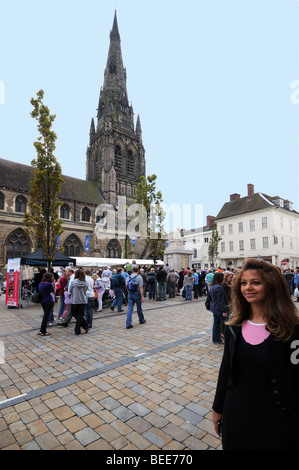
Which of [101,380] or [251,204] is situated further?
[251,204]

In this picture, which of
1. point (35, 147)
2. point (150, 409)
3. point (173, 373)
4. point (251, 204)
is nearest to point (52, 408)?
point (150, 409)

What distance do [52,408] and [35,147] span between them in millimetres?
9678

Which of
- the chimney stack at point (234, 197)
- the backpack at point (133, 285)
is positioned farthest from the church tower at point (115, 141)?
the backpack at point (133, 285)

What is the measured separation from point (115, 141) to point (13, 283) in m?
39.3

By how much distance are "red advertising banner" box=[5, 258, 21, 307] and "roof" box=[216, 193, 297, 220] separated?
31.1 m

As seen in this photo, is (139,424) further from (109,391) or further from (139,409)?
(109,391)

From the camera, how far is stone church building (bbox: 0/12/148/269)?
2930 cm

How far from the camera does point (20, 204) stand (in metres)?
30.6

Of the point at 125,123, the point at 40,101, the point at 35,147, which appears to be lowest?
the point at 35,147

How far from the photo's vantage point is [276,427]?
134cm

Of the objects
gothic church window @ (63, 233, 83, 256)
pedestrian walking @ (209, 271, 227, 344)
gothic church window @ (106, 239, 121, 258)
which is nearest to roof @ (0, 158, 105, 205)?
gothic church window @ (63, 233, 83, 256)

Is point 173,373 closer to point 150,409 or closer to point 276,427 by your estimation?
point 150,409

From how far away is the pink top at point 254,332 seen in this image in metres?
1.55

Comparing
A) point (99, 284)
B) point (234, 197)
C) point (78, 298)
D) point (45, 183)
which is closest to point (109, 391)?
point (78, 298)
